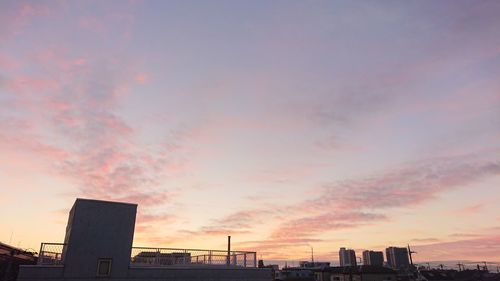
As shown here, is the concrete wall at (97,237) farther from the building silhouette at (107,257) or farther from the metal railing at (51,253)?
the metal railing at (51,253)

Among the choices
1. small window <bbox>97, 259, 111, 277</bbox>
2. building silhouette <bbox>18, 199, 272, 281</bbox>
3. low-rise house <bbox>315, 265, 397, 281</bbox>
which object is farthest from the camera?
low-rise house <bbox>315, 265, 397, 281</bbox>

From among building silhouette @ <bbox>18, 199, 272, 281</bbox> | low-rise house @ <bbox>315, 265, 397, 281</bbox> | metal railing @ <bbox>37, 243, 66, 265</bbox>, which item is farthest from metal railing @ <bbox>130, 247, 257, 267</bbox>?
low-rise house @ <bbox>315, 265, 397, 281</bbox>

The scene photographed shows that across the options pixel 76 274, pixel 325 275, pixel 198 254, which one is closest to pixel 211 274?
pixel 198 254

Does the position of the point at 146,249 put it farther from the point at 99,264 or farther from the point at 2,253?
the point at 2,253

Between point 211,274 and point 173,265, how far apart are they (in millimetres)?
3212

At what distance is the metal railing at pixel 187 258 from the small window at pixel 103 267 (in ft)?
7.69

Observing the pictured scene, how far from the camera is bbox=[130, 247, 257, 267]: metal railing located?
94.2 feet

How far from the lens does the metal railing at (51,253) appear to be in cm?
2483

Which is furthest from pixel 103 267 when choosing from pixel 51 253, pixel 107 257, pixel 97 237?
pixel 51 253

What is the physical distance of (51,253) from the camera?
25.6m

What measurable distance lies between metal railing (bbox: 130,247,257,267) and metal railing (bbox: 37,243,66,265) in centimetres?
512

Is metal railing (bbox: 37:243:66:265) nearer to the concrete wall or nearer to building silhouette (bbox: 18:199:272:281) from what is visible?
building silhouette (bbox: 18:199:272:281)

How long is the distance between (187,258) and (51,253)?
10.4 m

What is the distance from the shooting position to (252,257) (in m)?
30.8
